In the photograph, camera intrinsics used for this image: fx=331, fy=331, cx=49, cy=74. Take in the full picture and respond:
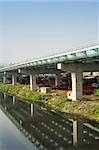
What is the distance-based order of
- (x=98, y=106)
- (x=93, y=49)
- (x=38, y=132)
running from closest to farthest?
1. (x=38, y=132)
2. (x=93, y=49)
3. (x=98, y=106)

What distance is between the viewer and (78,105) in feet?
113

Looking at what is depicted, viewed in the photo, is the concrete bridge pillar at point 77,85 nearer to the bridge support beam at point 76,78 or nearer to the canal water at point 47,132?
the bridge support beam at point 76,78

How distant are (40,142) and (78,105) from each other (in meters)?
11.9

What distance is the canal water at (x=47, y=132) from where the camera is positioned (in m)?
22.1

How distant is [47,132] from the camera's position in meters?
26.4

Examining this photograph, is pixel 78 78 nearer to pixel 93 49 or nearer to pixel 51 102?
pixel 51 102

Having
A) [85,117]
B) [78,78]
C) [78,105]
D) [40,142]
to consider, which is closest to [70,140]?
[40,142]

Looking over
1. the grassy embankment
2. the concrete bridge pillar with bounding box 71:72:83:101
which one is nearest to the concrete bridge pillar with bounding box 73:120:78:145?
the grassy embankment

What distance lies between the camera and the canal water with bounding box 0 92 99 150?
22.1 m

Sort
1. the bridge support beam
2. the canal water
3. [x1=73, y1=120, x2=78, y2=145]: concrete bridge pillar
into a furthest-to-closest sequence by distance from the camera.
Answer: the bridge support beam, [x1=73, y1=120, x2=78, y2=145]: concrete bridge pillar, the canal water

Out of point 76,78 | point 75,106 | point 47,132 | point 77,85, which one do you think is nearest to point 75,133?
point 47,132

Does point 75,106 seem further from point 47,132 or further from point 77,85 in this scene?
point 47,132

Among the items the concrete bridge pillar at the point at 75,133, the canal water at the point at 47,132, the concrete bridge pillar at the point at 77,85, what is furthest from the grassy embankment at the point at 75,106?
the concrete bridge pillar at the point at 75,133

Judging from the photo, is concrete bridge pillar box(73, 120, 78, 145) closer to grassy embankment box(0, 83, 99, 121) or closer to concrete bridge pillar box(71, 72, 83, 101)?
grassy embankment box(0, 83, 99, 121)
